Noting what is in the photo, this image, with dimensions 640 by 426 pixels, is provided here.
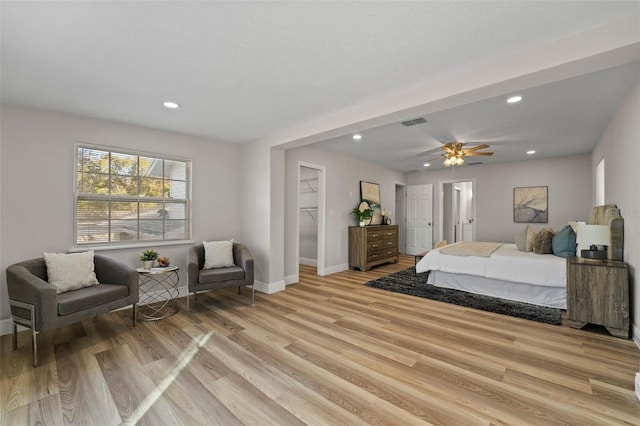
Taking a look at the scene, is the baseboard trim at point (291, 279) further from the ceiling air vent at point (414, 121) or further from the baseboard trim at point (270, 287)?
the ceiling air vent at point (414, 121)

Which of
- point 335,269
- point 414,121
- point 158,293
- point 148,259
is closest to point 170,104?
point 148,259

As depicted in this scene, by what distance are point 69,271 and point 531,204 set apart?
8344 mm

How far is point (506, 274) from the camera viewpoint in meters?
4.01

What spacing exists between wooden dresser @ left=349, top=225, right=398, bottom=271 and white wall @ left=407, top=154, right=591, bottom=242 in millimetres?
2170

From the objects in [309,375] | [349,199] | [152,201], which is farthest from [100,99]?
[349,199]

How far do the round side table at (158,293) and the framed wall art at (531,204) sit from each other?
23.9 feet

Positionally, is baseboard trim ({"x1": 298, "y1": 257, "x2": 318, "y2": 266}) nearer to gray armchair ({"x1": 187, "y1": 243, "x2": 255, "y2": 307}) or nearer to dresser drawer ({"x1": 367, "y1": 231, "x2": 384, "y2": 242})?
dresser drawer ({"x1": 367, "y1": 231, "x2": 384, "y2": 242})

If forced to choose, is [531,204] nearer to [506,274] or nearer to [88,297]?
[506,274]

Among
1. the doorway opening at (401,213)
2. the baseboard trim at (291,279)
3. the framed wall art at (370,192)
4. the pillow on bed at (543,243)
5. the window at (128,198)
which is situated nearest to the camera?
the window at (128,198)

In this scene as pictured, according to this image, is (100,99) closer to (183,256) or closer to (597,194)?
(183,256)

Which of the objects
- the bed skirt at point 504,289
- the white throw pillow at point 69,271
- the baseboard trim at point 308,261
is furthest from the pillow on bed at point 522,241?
the white throw pillow at point 69,271

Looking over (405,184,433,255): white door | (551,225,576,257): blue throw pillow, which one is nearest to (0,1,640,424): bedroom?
(551,225,576,257): blue throw pillow

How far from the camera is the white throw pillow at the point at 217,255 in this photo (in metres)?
4.02

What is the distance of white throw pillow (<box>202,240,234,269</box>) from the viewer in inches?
158
